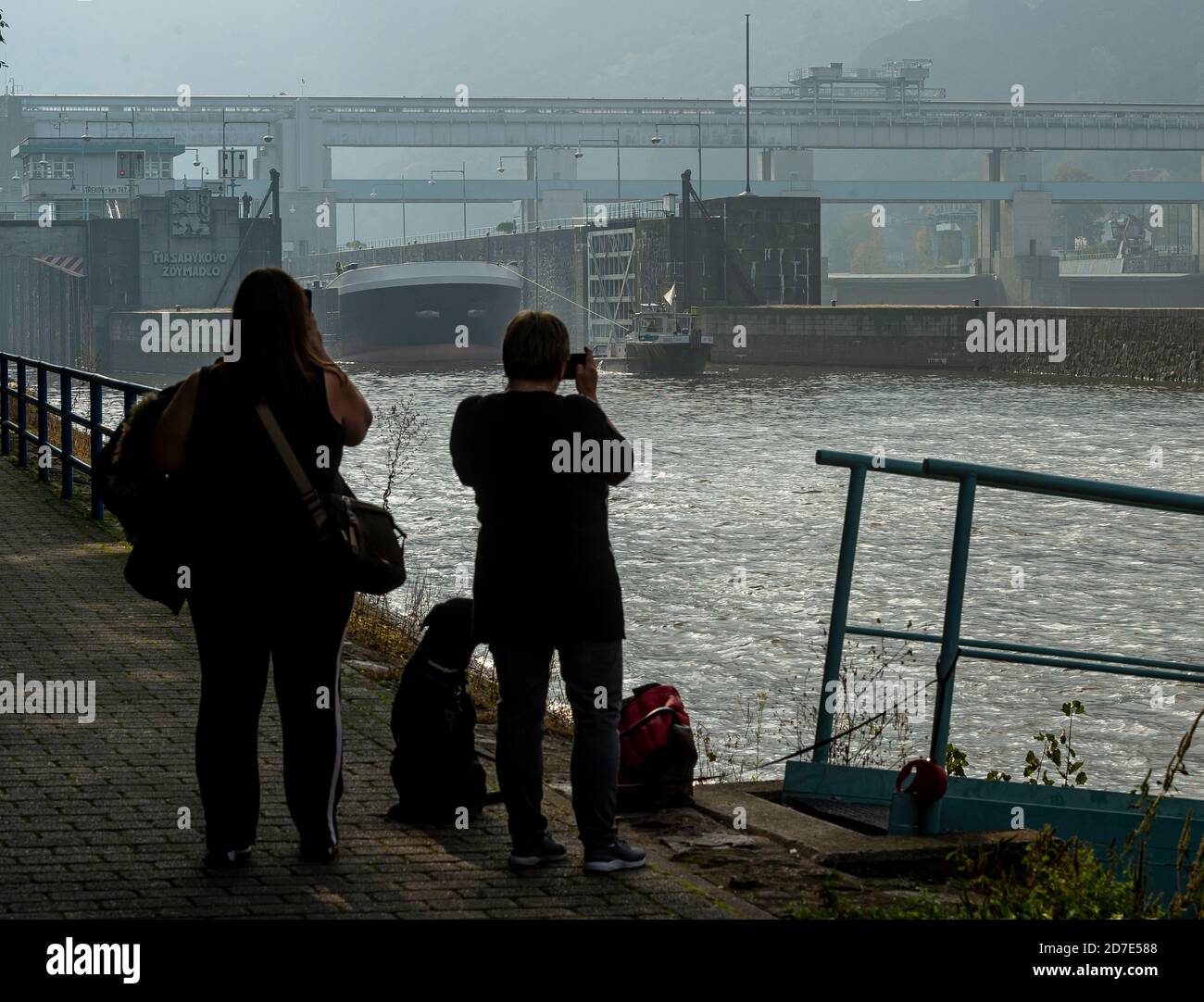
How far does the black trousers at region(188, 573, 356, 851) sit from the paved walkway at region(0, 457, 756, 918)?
151 mm

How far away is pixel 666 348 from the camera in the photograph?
61.6 m

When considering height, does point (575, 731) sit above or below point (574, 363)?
below

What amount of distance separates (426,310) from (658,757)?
69446mm

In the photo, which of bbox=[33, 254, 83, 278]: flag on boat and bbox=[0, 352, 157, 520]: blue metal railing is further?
bbox=[33, 254, 83, 278]: flag on boat

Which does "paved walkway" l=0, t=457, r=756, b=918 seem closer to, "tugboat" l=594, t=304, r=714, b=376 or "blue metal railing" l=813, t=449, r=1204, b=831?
"blue metal railing" l=813, t=449, r=1204, b=831

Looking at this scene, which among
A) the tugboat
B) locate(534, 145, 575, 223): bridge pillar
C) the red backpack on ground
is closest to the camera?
the red backpack on ground

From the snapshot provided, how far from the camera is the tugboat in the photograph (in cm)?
6153

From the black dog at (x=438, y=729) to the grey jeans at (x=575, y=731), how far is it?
0.47 meters

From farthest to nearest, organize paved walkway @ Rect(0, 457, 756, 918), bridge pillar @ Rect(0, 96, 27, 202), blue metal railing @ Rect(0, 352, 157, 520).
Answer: bridge pillar @ Rect(0, 96, 27, 202) < blue metal railing @ Rect(0, 352, 157, 520) < paved walkway @ Rect(0, 457, 756, 918)

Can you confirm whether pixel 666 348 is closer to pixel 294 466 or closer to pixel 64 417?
pixel 64 417

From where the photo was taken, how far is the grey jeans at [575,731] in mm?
4816

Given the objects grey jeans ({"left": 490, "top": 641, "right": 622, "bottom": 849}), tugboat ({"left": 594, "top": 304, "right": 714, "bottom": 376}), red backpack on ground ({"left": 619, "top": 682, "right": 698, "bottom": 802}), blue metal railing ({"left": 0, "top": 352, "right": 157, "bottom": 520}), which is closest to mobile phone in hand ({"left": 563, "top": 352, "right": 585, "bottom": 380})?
grey jeans ({"left": 490, "top": 641, "right": 622, "bottom": 849})

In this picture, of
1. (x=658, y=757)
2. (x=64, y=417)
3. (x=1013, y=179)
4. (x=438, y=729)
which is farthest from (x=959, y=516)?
(x=1013, y=179)
